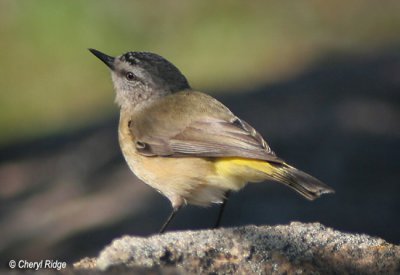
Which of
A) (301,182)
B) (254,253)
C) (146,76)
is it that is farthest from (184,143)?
(254,253)

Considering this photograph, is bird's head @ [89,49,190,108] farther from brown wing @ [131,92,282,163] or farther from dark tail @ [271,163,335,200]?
dark tail @ [271,163,335,200]

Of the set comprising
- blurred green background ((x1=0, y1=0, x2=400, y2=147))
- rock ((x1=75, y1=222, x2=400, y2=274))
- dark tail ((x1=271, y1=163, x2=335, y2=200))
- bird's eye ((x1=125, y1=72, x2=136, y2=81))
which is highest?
bird's eye ((x1=125, y1=72, x2=136, y2=81))

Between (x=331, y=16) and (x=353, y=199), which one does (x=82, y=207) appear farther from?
(x=331, y=16)

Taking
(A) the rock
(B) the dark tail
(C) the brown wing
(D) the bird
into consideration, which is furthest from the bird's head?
(A) the rock

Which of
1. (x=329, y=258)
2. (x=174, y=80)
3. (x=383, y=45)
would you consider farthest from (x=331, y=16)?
(x=329, y=258)

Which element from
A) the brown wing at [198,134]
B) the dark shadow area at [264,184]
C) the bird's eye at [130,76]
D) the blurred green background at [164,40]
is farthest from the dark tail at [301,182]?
the blurred green background at [164,40]

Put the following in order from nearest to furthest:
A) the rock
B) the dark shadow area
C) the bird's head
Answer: the rock, the bird's head, the dark shadow area

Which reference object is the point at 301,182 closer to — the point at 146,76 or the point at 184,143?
the point at 184,143
